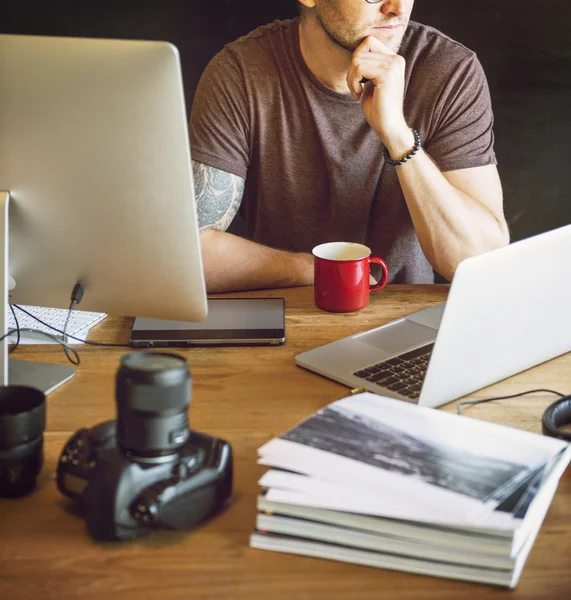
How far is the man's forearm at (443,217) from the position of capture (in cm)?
165

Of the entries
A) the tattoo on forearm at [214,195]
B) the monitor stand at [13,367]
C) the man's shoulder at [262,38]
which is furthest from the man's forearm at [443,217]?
the monitor stand at [13,367]

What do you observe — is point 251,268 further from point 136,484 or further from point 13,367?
point 136,484

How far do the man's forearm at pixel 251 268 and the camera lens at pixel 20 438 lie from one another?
67 centimetres

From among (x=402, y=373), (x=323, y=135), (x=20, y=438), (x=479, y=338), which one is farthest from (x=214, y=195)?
(x=20, y=438)

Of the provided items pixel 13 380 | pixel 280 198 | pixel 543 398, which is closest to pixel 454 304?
pixel 543 398

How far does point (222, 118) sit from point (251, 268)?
1.43 ft

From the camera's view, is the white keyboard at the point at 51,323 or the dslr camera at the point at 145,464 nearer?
the dslr camera at the point at 145,464

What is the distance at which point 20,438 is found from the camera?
85 cm

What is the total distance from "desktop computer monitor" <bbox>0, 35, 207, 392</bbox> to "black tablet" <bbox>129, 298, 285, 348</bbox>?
171mm

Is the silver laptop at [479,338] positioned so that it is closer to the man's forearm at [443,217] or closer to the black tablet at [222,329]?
the black tablet at [222,329]

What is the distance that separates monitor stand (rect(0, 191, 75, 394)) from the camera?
1.03 meters

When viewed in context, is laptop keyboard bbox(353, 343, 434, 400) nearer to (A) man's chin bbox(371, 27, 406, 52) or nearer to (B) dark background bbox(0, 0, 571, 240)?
(A) man's chin bbox(371, 27, 406, 52)

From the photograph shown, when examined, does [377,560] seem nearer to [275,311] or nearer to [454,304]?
[454,304]

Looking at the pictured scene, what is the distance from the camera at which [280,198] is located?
6.36 ft
